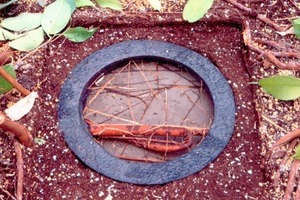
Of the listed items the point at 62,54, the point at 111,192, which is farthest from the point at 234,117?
the point at 62,54

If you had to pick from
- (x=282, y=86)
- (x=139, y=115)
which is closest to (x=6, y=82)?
(x=139, y=115)

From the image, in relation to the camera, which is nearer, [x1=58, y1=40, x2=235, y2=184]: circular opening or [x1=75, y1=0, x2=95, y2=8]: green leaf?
[x1=58, y1=40, x2=235, y2=184]: circular opening

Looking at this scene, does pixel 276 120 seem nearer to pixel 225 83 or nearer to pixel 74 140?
pixel 225 83

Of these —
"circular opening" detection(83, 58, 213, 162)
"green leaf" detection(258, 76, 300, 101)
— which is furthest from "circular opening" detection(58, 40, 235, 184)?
"green leaf" detection(258, 76, 300, 101)

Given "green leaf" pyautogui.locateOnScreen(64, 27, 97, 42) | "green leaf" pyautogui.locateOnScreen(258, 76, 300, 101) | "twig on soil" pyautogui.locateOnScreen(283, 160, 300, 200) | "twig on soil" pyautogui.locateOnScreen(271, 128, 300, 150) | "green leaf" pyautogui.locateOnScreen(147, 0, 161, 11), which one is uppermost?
"green leaf" pyautogui.locateOnScreen(147, 0, 161, 11)

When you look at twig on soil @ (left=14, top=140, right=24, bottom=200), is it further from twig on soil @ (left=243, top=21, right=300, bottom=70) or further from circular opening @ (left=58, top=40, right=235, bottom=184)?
twig on soil @ (left=243, top=21, right=300, bottom=70)

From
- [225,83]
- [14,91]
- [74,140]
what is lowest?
[74,140]

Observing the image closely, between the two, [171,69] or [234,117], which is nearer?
[234,117]
